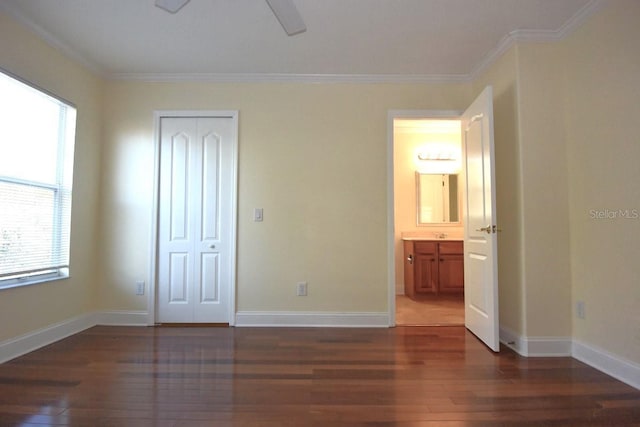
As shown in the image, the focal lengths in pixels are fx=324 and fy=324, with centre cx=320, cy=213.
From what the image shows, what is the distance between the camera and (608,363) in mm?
2164

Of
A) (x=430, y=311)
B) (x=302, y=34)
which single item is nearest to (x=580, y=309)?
(x=430, y=311)

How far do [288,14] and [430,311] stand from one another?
3338mm

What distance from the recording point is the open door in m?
2.53

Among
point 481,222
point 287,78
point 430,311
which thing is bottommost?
point 430,311

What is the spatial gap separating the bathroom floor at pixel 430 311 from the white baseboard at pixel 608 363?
Answer: 103 cm

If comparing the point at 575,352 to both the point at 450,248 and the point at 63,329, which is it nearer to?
the point at 450,248

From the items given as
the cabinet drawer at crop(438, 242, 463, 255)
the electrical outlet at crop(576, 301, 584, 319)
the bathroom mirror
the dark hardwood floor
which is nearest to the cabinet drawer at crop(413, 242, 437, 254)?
the cabinet drawer at crop(438, 242, 463, 255)

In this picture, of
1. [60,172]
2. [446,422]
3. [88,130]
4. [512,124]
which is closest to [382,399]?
[446,422]

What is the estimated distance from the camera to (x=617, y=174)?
2111 millimetres

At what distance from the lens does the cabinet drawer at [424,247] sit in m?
4.49

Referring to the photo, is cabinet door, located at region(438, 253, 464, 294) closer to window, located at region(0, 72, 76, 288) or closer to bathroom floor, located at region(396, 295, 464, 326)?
bathroom floor, located at region(396, 295, 464, 326)

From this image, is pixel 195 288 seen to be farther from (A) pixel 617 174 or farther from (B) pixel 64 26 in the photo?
(A) pixel 617 174

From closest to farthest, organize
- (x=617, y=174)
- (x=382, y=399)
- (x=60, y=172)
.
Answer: (x=382, y=399)
(x=617, y=174)
(x=60, y=172)

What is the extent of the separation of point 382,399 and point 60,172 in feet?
10.5
